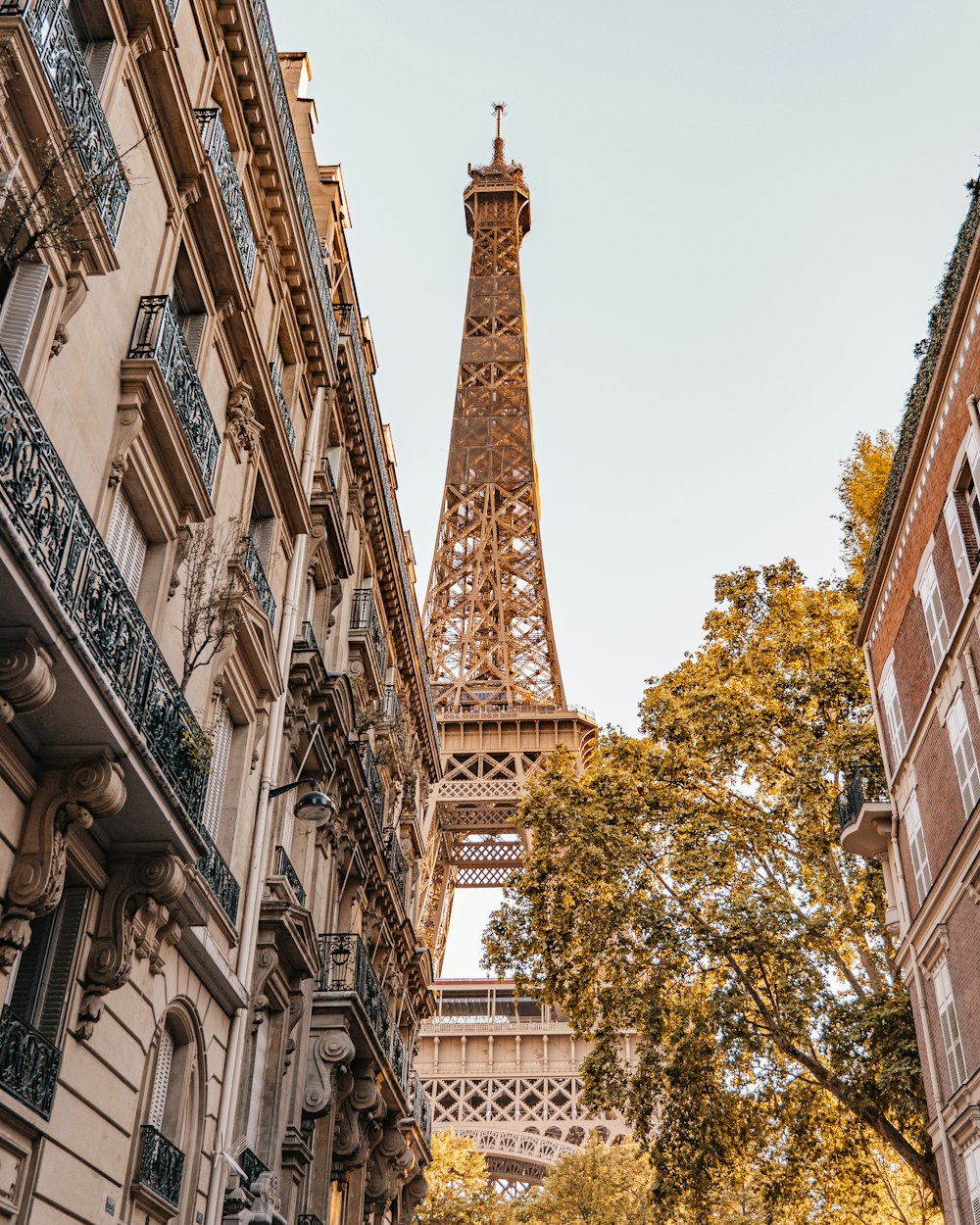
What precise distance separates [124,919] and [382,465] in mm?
16880

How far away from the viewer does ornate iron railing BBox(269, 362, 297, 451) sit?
59.5 ft

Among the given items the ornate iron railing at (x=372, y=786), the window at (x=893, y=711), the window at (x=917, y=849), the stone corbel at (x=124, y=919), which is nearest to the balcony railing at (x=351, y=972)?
the ornate iron railing at (x=372, y=786)

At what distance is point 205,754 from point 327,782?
8088 mm

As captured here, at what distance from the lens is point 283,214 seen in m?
19.0

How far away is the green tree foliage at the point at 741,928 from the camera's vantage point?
22938 millimetres

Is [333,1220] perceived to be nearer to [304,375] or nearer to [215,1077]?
[215,1077]

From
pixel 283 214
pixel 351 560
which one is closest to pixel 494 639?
pixel 351 560

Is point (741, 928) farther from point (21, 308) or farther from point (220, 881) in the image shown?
point (21, 308)

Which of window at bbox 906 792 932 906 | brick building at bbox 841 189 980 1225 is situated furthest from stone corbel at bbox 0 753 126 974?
window at bbox 906 792 932 906

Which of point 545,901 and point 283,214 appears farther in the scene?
point 545,901

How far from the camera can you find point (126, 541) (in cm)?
1316

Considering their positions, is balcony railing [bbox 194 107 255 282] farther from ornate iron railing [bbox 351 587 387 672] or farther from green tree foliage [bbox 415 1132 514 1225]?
green tree foliage [bbox 415 1132 514 1225]

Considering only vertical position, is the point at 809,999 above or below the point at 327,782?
below

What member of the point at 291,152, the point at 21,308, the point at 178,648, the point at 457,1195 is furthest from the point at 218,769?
the point at 457,1195
